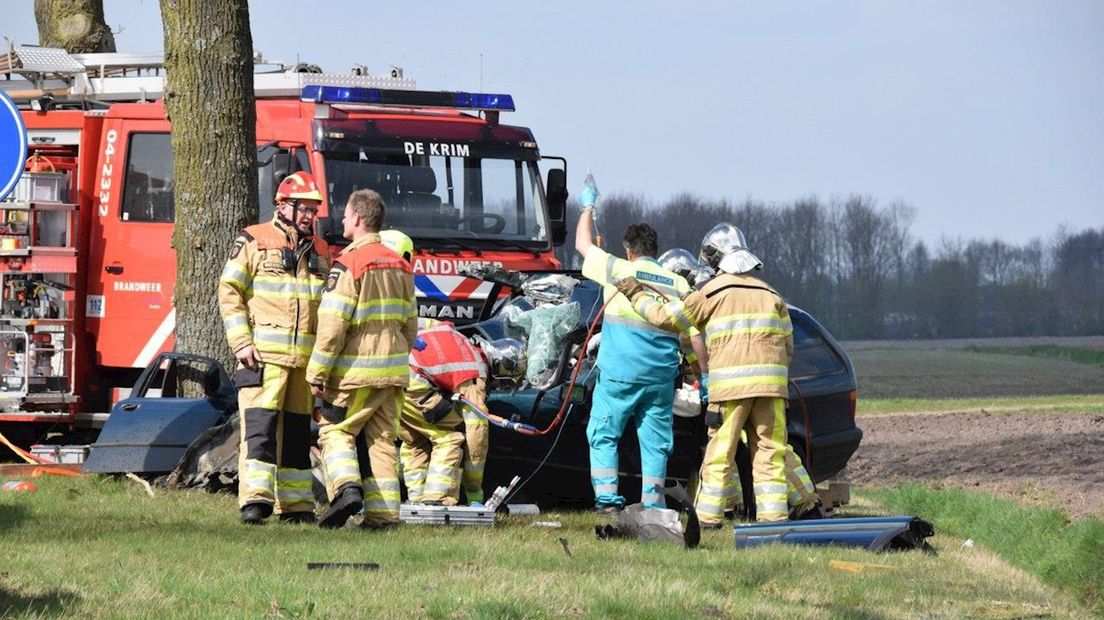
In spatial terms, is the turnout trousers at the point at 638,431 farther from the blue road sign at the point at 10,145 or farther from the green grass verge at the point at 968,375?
the green grass verge at the point at 968,375

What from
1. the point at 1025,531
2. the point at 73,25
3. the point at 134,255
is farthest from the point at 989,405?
the point at 134,255

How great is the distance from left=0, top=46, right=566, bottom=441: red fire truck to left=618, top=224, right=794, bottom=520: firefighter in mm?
3262

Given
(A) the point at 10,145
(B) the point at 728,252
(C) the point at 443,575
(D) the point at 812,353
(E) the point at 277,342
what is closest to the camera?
(C) the point at 443,575

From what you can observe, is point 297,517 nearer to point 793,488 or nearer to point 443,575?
point 443,575

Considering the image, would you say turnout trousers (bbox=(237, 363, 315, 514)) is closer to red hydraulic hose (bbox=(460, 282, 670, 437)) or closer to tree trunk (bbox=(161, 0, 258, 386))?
red hydraulic hose (bbox=(460, 282, 670, 437))

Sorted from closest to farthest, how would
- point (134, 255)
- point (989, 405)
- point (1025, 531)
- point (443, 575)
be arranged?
point (443, 575) → point (1025, 531) → point (134, 255) → point (989, 405)

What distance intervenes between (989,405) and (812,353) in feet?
56.1

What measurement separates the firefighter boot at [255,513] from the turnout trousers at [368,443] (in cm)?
37

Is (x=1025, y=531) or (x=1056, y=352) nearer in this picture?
(x=1025, y=531)

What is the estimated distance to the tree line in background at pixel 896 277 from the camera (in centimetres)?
7388

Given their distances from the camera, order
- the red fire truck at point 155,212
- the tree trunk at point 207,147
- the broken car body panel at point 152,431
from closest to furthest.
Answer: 1. the broken car body panel at point 152,431
2. the tree trunk at point 207,147
3. the red fire truck at point 155,212

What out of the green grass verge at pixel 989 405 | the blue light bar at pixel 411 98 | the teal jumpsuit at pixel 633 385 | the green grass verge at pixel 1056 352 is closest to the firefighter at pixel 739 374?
the teal jumpsuit at pixel 633 385

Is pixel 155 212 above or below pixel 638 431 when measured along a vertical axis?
above

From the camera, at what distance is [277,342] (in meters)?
8.85
